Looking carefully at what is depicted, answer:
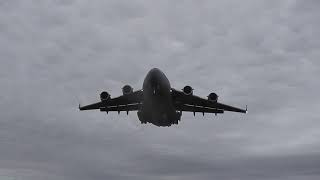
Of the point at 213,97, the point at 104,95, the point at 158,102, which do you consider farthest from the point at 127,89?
the point at 213,97

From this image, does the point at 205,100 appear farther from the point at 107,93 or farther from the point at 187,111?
the point at 107,93

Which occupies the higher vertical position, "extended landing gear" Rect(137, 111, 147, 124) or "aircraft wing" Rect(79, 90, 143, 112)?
"aircraft wing" Rect(79, 90, 143, 112)

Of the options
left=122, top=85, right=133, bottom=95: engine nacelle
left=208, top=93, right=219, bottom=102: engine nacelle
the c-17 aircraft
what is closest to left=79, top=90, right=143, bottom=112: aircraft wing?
the c-17 aircraft

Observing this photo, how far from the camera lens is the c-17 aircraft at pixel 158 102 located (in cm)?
3353

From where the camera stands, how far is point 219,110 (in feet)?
146

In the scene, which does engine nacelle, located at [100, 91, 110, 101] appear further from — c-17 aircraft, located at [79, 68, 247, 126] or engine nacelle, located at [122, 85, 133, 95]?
engine nacelle, located at [122, 85, 133, 95]

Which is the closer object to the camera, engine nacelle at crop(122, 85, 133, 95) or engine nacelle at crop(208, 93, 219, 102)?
engine nacelle at crop(122, 85, 133, 95)

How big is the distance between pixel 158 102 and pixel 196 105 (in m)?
9.60

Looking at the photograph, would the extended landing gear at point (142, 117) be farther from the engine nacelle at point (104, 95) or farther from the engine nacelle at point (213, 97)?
the engine nacelle at point (213, 97)

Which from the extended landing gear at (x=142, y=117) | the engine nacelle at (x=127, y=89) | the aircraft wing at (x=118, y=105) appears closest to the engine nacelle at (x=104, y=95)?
the aircraft wing at (x=118, y=105)

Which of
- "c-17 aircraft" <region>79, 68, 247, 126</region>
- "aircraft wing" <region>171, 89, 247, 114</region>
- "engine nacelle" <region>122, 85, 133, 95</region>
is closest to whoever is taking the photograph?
"c-17 aircraft" <region>79, 68, 247, 126</region>

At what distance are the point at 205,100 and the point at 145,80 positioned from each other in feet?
33.1

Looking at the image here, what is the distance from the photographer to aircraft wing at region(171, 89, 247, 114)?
39.6 metres

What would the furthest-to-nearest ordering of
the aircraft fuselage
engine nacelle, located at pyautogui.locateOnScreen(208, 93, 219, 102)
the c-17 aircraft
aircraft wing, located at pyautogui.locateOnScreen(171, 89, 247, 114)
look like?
1. aircraft wing, located at pyautogui.locateOnScreen(171, 89, 247, 114)
2. engine nacelle, located at pyautogui.locateOnScreen(208, 93, 219, 102)
3. the c-17 aircraft
4. the aircraft fuselage
